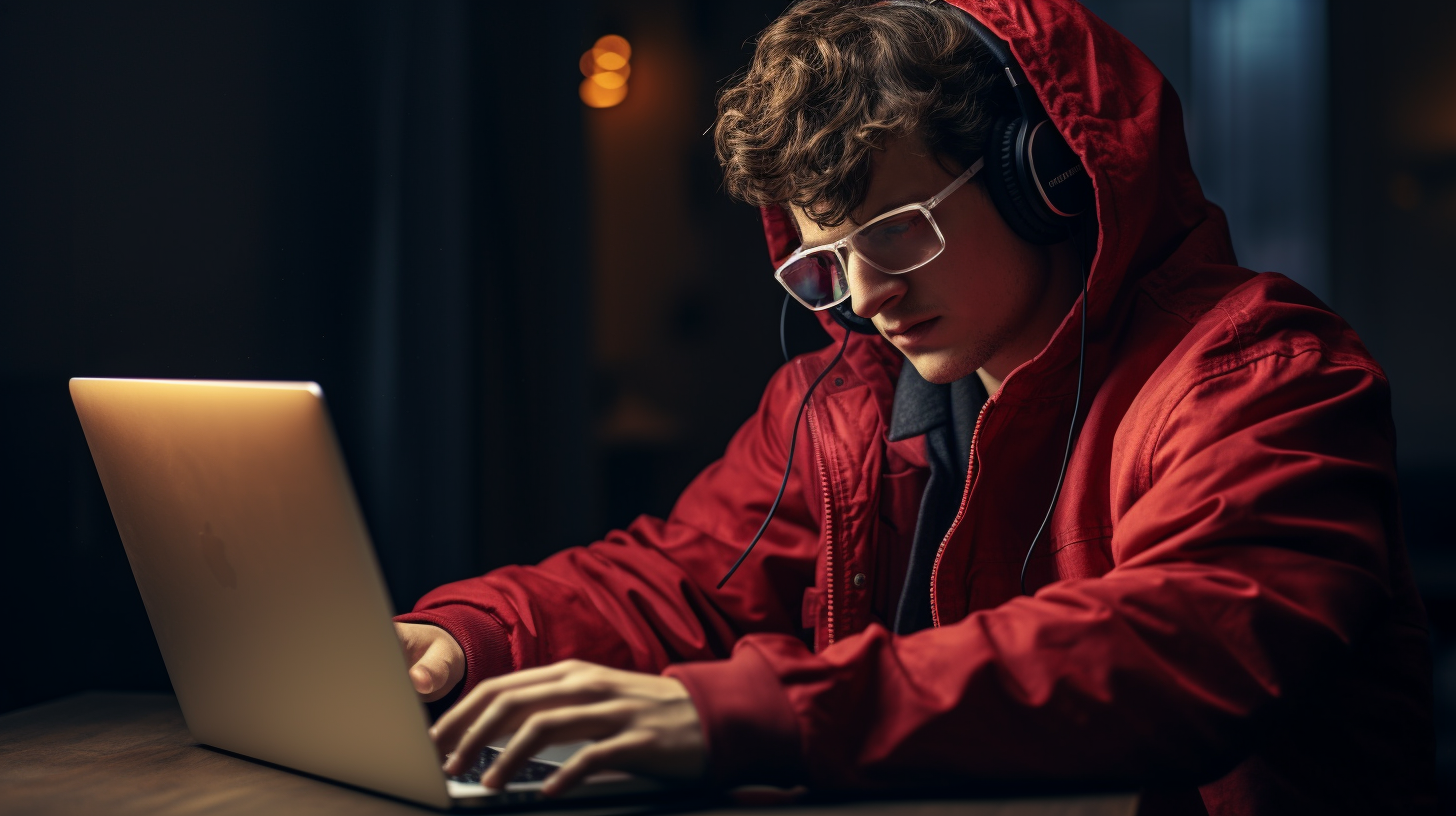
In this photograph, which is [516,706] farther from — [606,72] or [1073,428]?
[606,72]

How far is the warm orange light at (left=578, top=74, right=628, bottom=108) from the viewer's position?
5.75 feet

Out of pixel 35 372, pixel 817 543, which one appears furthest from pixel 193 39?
pixel 817 543

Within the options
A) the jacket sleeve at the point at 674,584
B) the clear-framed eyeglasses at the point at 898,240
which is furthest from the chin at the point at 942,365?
the jacket sleeve at the point at 674,584

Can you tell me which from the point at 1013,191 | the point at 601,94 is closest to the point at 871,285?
the point at 1013,191

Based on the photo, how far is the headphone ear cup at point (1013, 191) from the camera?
1107 millimetres

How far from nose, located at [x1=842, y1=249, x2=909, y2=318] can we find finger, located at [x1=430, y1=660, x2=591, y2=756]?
0.59m

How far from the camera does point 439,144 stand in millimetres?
1616

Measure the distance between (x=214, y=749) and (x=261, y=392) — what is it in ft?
1.39

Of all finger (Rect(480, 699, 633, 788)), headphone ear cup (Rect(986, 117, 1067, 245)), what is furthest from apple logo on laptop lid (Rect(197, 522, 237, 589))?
headphone ear cup (Rect(986, 117, 1067, 245))

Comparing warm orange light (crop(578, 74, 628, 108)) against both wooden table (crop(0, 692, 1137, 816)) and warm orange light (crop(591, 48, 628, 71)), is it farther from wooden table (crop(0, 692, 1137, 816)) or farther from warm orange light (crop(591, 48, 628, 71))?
wooden table (crop(0, 692, 1137, 816))

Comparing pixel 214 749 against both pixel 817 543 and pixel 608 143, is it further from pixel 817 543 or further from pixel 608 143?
pixel 608 143

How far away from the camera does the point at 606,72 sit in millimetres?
1754

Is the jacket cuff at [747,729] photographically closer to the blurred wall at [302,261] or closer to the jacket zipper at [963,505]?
the jacket zipper at [963,505]

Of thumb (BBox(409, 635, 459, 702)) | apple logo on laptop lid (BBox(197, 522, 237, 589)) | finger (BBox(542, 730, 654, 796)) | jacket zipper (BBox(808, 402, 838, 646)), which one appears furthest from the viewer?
jacket zipper (BBox(808, 402, 838, 646))
